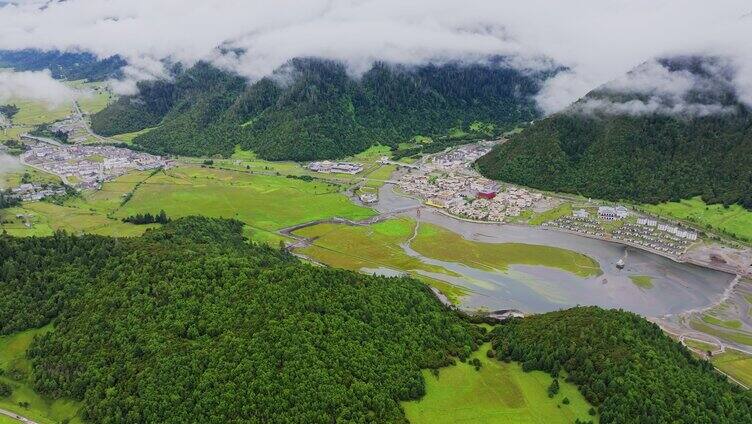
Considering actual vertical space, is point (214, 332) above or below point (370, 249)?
above

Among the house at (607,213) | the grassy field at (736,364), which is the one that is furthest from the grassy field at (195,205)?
the grassy field at (736,364)

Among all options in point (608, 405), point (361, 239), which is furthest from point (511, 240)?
point (608, 405)

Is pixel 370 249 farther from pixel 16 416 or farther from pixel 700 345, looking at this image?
pixel 16 416

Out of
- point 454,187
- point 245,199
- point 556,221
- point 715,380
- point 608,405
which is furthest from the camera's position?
point 454,187

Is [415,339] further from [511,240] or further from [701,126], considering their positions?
[701,126]

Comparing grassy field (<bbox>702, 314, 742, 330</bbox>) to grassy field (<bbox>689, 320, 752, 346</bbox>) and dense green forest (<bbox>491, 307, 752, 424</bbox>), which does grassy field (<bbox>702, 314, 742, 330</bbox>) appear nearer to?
grassy field (<bbox>689, 320, 752, 346</bbox>)

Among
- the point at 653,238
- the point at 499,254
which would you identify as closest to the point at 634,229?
the point at 653,238

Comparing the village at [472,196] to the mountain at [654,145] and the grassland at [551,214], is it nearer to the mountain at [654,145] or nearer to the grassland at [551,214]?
the grassland at [551,214]
